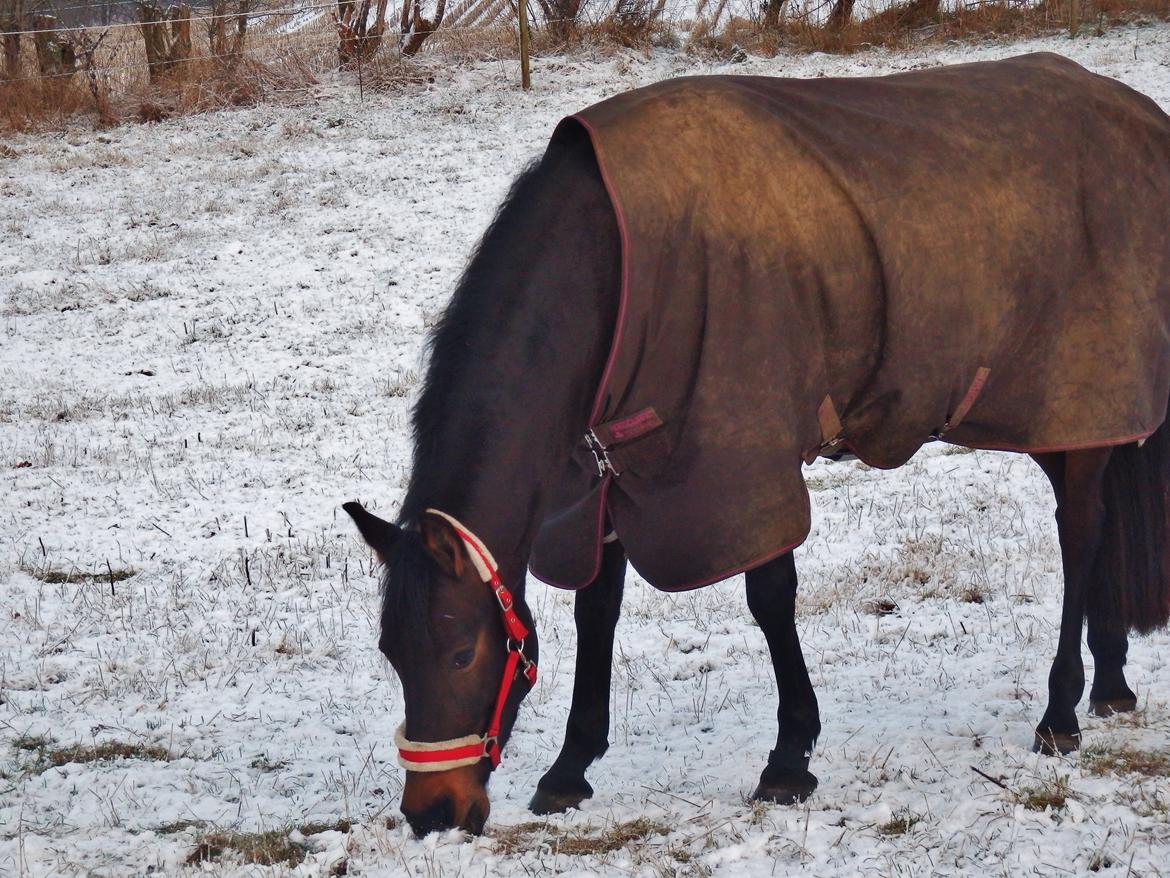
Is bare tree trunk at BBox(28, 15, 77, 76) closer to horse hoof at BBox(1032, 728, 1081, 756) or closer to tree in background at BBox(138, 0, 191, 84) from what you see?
tree in background at BBox(138, 0, 191, 84)

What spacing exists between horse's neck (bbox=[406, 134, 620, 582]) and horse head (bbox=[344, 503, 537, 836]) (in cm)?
9

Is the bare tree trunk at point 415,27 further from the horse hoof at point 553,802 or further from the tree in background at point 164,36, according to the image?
the horse hoof at point 553,802

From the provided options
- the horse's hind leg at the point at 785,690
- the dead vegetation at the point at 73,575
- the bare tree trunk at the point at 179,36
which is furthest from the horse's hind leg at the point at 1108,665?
the bare tree trunk at the point at 179,36

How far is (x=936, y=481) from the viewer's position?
246 inches

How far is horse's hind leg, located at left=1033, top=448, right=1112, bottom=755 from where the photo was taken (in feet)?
11.8

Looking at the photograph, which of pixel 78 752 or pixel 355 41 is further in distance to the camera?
pixel 355 41

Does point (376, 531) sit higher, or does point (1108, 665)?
point (376, 531)

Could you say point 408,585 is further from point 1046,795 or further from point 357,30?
point 357,30

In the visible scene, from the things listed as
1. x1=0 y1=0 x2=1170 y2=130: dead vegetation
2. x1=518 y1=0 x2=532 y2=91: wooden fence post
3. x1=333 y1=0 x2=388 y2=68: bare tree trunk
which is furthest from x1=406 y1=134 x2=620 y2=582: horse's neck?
x1=333 y1=0 x2=388 y2=68: bare tree trunk

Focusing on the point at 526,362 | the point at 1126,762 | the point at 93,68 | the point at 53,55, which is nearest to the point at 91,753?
the point at 526,362

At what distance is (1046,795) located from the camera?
3.14 m

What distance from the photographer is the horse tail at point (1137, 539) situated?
12.5 feet

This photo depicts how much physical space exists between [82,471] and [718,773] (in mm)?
4843

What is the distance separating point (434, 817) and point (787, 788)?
113cm
